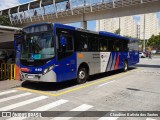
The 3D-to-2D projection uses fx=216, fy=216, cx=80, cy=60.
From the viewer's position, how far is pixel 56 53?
29.4ft

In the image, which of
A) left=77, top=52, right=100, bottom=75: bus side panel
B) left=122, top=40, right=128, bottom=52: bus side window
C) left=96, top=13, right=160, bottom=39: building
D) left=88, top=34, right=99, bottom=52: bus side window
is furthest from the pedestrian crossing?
left=96, top=13, right=160, bottom=39: building

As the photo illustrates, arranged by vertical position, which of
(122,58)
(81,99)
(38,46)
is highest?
Result: (38,46)

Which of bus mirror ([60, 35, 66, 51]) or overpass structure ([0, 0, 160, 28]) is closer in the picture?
bus mirror ([60, 35, 66, 51])

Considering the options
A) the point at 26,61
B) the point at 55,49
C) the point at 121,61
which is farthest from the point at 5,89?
the point at 121,61

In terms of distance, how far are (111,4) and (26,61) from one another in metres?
19.1

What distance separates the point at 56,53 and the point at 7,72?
4.85 meters

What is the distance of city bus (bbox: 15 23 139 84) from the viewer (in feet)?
29.6

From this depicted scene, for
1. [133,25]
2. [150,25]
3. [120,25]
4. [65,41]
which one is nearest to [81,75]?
[65,41]

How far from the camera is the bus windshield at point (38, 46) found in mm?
9008

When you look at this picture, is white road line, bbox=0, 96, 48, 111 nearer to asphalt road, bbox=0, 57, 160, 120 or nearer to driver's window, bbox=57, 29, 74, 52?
asphalt road, bbox=0, 57, 160, 120

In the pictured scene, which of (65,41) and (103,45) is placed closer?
(65,41)

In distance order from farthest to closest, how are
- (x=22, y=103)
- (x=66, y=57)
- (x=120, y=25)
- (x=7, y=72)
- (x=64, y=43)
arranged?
(x=120, y=25) < (x=7, y=72) < (x=66, y=57) < (x=64, y=43) < (x=22, y=103)

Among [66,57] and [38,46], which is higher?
[38,46]

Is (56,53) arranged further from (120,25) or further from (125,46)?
(120,25)
